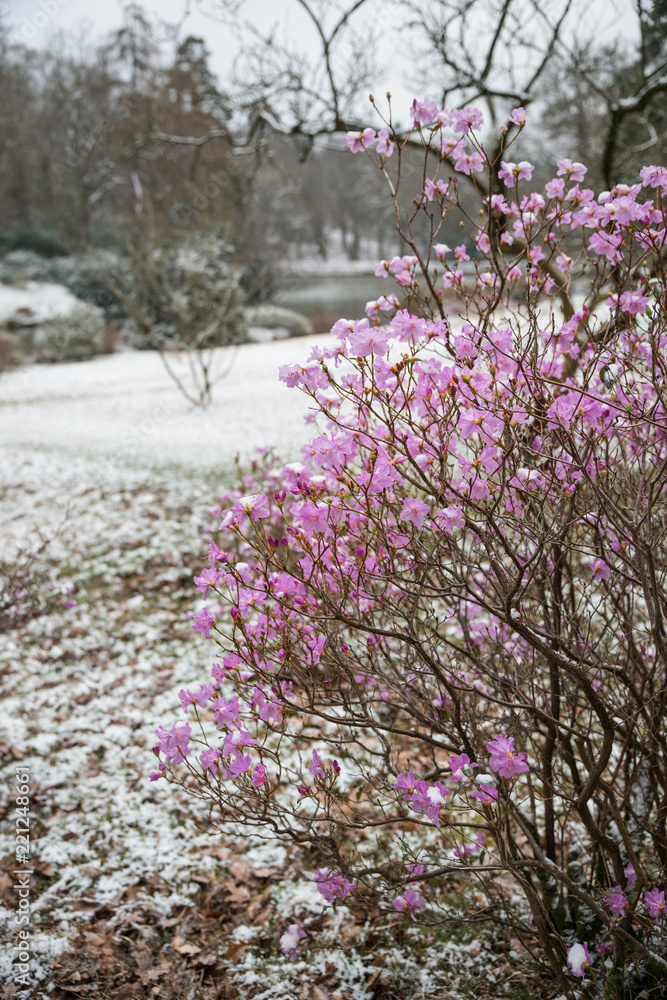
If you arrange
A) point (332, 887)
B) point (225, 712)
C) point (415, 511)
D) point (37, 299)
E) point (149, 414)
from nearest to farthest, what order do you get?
point (415, 511)
point (225, 712)
point (332, 887)
point (149, 414)
point (37, 299)

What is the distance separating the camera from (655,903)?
1.74 metres

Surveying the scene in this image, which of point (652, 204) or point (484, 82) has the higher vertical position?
point (484, 82)

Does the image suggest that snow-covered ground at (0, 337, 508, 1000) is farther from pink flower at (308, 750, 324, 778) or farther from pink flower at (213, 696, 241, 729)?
pink flower at (213, 696, 241, 729)

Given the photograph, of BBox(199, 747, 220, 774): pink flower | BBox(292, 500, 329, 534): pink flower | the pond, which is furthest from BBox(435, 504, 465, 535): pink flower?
the pond

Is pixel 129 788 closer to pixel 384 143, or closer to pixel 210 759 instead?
pixel 210 759

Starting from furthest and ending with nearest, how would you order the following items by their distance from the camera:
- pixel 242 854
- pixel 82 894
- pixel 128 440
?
pixel 128 440
pixel 242 854
pixel 82 894

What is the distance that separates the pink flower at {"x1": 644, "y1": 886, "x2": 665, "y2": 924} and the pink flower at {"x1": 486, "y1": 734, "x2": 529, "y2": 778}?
689 mm

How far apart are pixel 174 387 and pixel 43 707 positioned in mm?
9942

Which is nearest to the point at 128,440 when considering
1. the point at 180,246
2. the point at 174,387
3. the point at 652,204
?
the point at 174,387

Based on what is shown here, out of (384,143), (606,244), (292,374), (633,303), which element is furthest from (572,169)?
(292,374)

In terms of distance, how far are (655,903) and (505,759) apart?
75cm

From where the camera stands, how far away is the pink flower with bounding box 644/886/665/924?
1730 millimetres

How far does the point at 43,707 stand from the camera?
3764 millimetres

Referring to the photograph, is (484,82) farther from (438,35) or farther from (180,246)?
(180,246)
